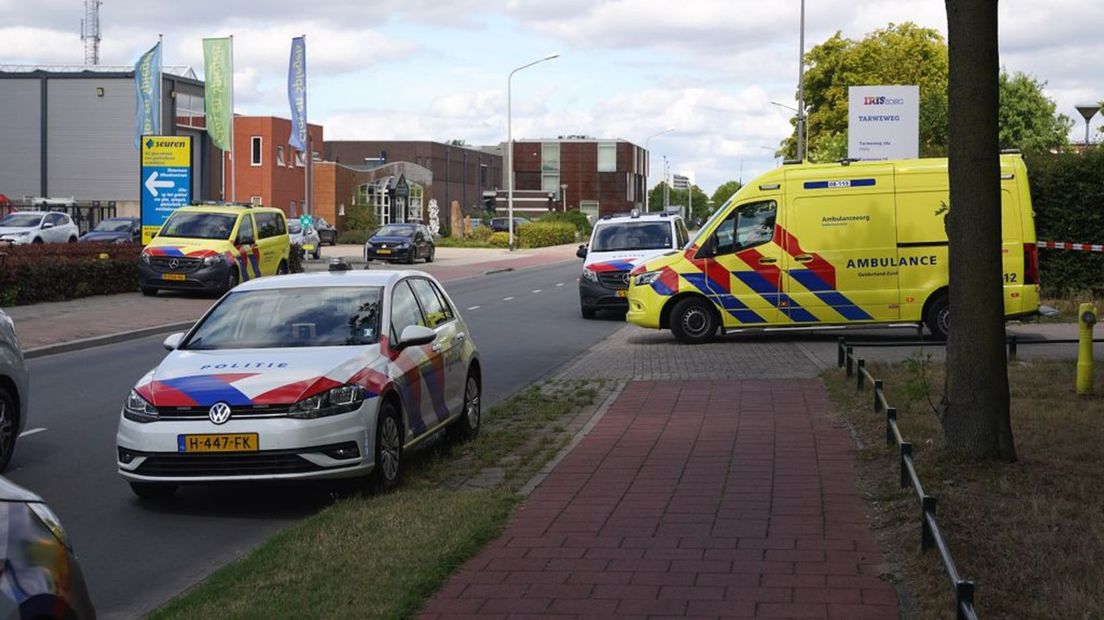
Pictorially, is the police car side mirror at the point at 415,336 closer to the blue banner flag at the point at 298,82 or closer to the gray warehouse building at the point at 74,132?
the blue banner flag at the point at 298,82

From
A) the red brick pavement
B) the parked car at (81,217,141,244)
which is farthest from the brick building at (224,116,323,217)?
the red brick pavement

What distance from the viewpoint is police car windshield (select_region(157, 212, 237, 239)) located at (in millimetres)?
30172

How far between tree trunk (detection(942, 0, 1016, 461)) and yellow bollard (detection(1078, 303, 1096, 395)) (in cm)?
407

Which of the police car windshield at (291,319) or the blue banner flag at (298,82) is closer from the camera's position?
the police car windshield at (291,319)

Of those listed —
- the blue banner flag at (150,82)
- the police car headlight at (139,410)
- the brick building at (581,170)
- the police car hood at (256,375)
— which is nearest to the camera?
the police car hood at (256,375)

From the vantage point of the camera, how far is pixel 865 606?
5.96 meters

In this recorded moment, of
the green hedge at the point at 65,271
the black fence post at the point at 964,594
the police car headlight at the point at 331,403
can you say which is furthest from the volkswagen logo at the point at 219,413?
the green hedge at the point at 65,271

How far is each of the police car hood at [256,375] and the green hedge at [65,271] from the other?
18.1 meters

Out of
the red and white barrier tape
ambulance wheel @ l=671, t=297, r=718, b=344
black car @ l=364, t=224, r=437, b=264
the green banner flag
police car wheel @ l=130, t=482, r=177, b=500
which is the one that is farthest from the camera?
black car @ l=364, t=224, r=437, b=264

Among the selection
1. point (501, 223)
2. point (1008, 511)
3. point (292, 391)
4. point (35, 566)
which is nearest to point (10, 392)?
point (292, 391)

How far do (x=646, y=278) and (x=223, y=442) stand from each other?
12196mm

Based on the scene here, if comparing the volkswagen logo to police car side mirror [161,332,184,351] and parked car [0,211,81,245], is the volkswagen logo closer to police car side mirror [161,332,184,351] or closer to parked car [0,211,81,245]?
police car side mirror [161,332,184,351]

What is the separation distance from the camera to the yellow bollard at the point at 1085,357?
1220cm

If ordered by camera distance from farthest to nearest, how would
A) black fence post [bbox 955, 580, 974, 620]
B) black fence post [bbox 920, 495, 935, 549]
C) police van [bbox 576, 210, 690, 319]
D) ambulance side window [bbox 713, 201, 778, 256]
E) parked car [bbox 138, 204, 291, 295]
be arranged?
parked car [bbox 138, 204, 291, 295], police van [bbox 576, 210, 690, 319], ambulance side window [bbox 713, 201, 778, 256], black fence post [bbox 920, 495, 935, 549], black fence post [bbox 955, 580, 974, 620]
